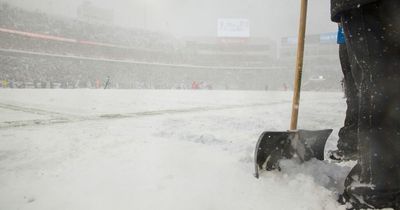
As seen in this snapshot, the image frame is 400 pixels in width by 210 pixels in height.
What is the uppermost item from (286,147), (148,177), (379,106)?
(379,106)

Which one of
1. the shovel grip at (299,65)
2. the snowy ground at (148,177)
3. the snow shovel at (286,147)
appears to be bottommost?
the snowy ground at (148,177)

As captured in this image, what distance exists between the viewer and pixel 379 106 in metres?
1.13

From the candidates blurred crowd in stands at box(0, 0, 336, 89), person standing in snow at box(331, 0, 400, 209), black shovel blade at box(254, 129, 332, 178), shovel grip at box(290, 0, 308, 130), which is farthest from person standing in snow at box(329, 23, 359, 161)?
blurred crowd in stands at box(0, 0, 336, 89)

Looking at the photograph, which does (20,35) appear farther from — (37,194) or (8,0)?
(37,194)

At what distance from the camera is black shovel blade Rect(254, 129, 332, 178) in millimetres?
1623

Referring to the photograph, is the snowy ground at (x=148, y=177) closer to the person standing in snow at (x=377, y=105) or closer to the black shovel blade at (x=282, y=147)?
the black shovel blade at (x=282, y=147)

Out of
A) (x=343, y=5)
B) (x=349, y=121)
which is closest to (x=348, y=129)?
(x=349, y=121)

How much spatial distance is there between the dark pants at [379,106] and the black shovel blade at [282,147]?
0.52 m

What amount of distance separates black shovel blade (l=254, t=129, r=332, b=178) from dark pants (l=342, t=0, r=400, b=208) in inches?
20.3

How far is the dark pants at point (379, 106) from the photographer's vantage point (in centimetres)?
109

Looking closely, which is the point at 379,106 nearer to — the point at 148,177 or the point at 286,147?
the point at 286,147

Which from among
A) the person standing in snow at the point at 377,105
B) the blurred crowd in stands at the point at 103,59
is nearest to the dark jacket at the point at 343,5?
the person standing in snow at the point at 377,105

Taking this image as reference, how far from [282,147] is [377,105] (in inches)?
26.1

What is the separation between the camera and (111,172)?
164 cm
